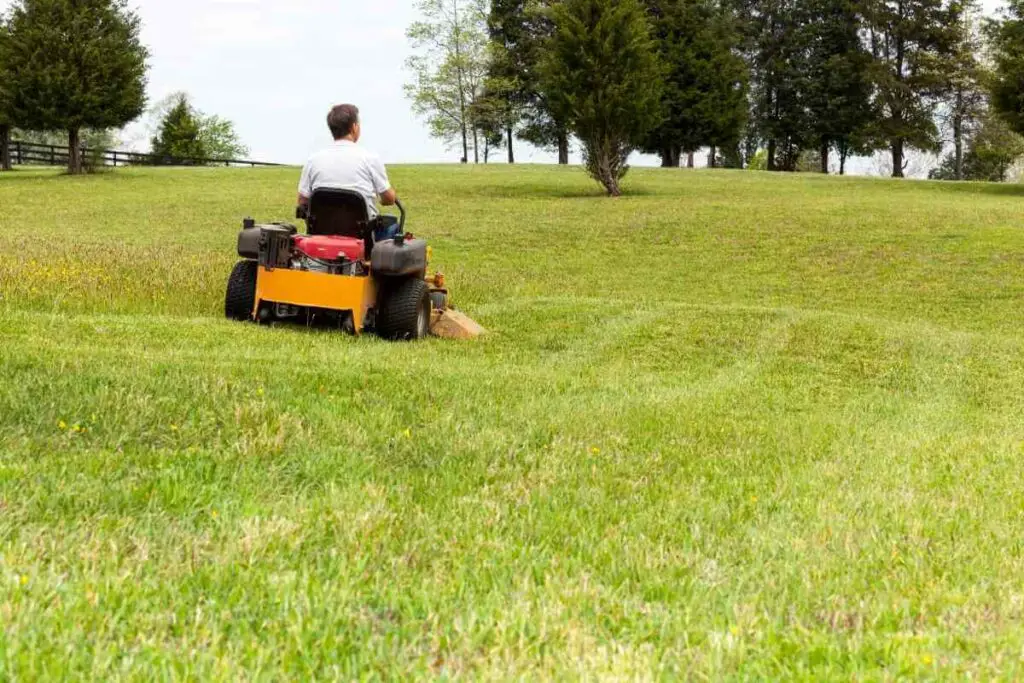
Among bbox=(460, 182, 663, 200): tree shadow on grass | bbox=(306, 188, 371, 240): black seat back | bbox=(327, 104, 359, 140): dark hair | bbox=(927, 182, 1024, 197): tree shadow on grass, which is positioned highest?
bbox=(927, 182, 1024, 197): tree shadow on grass

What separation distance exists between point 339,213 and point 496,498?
489 centimetres

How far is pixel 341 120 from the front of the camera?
8148 millimetres

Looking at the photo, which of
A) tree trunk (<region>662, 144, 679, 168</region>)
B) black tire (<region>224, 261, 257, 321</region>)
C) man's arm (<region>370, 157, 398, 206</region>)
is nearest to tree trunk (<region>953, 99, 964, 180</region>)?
tree trunk (<region>662, 144, 679, 168</region>)

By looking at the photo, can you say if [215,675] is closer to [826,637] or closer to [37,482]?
[826,637]

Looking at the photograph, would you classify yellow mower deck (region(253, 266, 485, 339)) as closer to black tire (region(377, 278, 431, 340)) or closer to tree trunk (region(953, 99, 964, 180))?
black tire (region(377, 278, 431, 340))

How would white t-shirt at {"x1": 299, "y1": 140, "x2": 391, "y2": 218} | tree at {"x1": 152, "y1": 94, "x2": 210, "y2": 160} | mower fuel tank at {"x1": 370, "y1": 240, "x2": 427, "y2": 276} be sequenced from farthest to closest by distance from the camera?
tree at {"x1": 152, "y1": 94, "x2": 210, "y2": 160} → white t-shirt at {"x1": 299, "y1": 140, "x2": 391, "y2": 218} → mower fuel tank at {"x1": 370, "y1": 240, "x2": 427, "y2": 276}

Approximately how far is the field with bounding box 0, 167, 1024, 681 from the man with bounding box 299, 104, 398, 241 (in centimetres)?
132

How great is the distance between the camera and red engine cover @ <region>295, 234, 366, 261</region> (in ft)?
26.5

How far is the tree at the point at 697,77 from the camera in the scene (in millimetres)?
48406

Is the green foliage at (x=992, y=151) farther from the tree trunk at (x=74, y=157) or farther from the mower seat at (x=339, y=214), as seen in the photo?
the mower seat at (x=339, y=214)

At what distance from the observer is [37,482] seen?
359 centimetres

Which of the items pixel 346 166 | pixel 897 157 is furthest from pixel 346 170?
pixel 897 157

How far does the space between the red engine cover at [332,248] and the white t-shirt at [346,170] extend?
1.25ft

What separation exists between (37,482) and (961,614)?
3.27 metres
